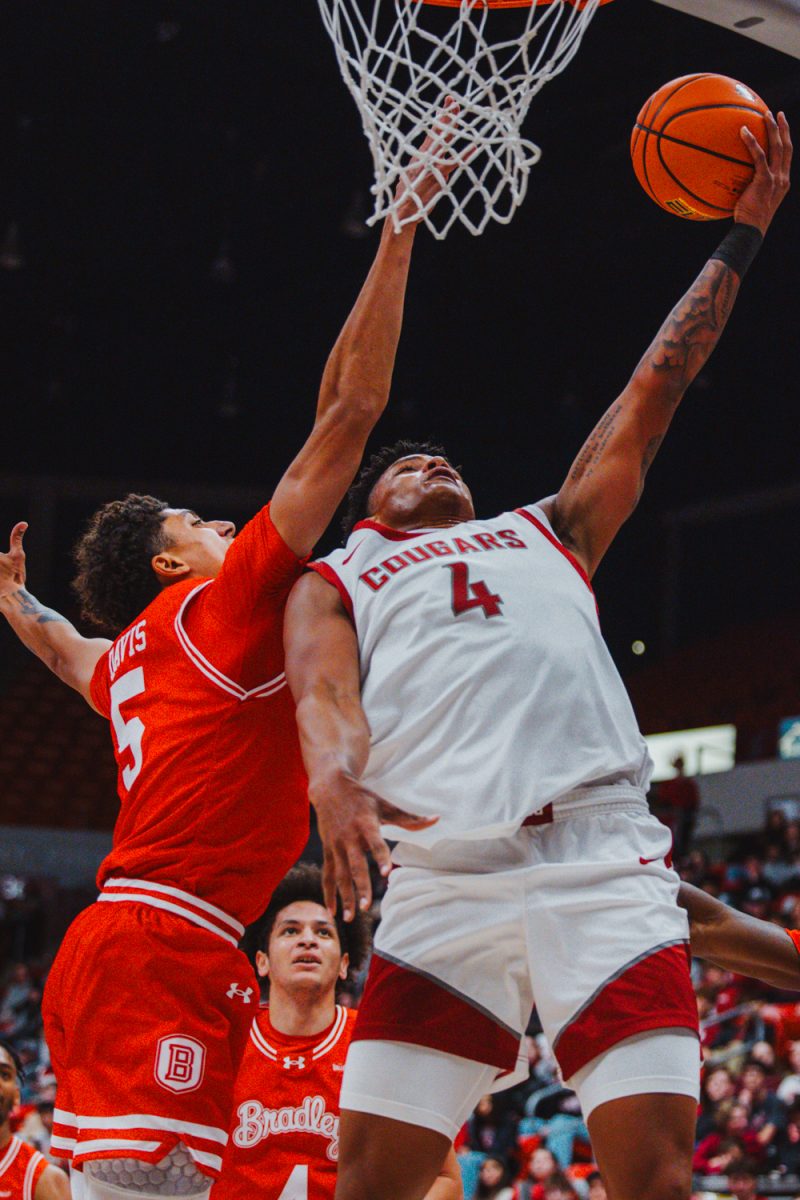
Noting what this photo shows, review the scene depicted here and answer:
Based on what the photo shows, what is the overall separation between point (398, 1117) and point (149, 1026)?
57cm

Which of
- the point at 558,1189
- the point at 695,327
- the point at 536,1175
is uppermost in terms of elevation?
the point at 695,327

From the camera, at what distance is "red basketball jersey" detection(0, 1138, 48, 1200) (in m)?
5.12

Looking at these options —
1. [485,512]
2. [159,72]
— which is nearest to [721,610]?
[485,512]

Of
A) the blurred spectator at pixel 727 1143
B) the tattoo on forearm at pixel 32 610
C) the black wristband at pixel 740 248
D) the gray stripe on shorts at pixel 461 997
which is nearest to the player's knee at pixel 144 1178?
the gray stripe on shorts at pixel 461 997

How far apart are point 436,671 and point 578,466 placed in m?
0.68

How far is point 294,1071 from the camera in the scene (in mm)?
3918

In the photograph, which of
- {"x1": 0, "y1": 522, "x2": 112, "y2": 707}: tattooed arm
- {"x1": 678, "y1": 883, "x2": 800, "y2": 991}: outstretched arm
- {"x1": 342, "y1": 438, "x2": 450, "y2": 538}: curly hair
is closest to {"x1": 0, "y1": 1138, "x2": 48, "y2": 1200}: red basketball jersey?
{"x1": 0, "y1": 522, "x2": 112, "y2": 707}: tattooed arm

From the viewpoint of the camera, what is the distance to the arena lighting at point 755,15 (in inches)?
143

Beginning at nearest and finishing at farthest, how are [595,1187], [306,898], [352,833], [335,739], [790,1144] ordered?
[352,833] < [335,739] < [306,898] < [595,1187] < [790,1144]

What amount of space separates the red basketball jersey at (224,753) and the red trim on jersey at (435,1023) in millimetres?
518

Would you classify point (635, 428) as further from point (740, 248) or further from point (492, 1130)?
point (492, 1130)

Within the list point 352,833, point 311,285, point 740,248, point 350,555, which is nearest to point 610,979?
point 352,833

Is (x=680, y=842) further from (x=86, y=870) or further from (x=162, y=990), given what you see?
(x=162, y=990)

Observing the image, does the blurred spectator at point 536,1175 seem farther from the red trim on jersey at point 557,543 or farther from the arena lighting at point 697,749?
the arena lighting at point 697,749
